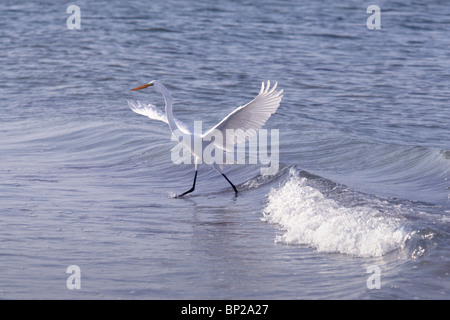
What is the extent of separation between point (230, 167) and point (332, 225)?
11.5ft

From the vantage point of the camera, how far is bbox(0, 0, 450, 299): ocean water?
543cm

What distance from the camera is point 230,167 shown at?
972 centimetres

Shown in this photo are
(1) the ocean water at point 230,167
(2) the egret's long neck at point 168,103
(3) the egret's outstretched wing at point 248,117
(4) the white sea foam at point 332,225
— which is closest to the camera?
(1) the ocean water at point 230,167

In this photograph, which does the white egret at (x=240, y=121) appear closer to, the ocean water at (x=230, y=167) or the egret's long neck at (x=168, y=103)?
the egret's long neck at (x=168, y=103)

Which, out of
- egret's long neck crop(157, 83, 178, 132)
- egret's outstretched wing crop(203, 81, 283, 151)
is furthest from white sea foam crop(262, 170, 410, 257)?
egret's long neck crop(157, 83, 178, 132)

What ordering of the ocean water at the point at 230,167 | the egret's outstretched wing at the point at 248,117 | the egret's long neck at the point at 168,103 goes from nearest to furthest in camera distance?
the ocean water at the point at 230,167 < the egret's outstretched wing at the point at 248,117 < the egret's long neck at the point at 168,103

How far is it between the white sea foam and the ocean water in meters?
0.02

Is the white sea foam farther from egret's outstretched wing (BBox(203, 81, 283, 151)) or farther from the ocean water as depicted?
egret's outstretched wing (BBox(203, 81, 283, 151))

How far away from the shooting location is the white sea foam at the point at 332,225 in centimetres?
596

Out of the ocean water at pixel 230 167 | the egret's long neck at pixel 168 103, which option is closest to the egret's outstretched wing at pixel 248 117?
the egret's long neck at pixel 168 103

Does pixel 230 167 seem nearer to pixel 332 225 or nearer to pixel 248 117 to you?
pixel 248 117

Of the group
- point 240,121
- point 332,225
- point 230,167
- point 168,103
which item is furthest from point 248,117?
point 230,167

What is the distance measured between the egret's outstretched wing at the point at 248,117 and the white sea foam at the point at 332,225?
2.79 ft
